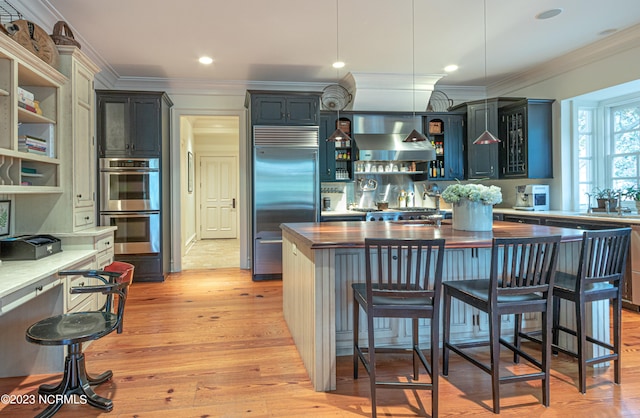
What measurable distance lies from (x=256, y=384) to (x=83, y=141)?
2.47m

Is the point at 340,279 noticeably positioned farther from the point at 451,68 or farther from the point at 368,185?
the point at 451,68

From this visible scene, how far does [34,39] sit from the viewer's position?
277 cm

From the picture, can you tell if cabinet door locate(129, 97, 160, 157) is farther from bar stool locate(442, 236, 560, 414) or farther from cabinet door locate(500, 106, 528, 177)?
cabinet door locate(500, 106, 528, 177)

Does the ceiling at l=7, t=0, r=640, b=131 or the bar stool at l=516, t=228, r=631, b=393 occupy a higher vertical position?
the ceiling at l=7, t=0, r=640, b=131

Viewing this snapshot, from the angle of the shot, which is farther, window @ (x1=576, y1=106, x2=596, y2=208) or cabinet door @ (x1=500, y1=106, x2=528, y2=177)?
cabinet door @ (x1=500, y1=106, x2=528, y2=177)

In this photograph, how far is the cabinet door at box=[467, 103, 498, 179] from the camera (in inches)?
228

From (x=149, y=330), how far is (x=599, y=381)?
133 inches

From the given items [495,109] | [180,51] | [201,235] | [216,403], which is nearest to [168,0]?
[180,51]

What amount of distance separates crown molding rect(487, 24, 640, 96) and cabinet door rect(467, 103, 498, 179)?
63cm

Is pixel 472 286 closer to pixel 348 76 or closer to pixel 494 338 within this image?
pixel 494 338

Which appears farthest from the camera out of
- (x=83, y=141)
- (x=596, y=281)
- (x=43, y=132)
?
(x=83, y=141)

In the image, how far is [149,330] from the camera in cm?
338

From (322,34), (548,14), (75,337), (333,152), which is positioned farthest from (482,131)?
(75,337)

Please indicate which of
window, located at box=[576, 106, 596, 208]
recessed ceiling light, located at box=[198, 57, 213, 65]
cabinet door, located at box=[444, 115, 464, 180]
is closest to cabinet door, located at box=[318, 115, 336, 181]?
recessed ceiling light, located at box=[198, 57, 213, 65]
